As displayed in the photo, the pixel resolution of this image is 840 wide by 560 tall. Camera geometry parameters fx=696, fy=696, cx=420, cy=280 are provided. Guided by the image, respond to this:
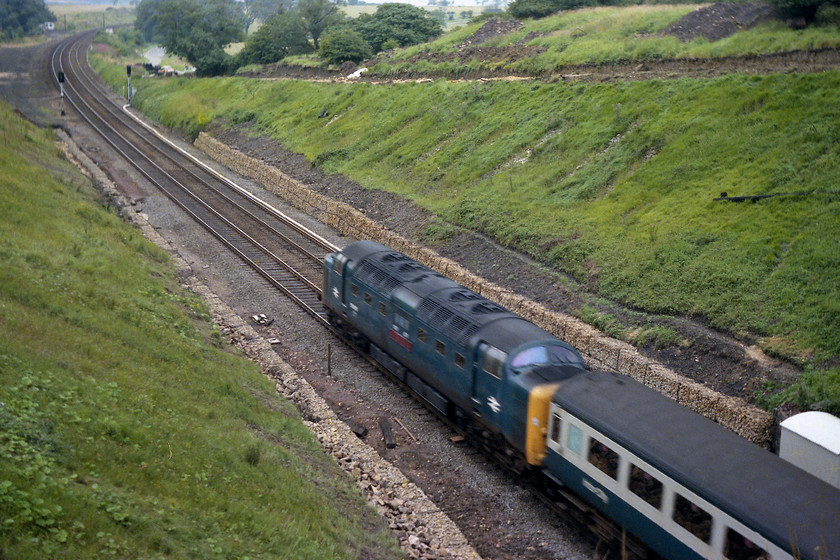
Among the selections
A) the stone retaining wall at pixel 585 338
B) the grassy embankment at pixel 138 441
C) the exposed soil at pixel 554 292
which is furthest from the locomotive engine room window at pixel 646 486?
the exposed soil at pixel 554 292

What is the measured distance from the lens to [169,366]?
15.9 meters

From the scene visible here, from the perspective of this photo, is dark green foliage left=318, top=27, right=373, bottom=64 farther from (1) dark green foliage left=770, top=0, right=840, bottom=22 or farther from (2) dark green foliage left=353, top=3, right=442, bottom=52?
(1) dark green foliage left=770, top=0, right=840, bottom=22

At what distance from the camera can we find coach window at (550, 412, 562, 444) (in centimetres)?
1328

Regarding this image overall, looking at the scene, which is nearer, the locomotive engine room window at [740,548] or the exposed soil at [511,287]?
the locomotive engine room window at [740,548]

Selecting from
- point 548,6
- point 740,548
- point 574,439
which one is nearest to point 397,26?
point 548,6

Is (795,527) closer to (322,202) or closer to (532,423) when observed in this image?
(532,423)

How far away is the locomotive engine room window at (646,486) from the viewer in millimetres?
11266

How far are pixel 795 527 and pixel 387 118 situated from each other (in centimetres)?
3832

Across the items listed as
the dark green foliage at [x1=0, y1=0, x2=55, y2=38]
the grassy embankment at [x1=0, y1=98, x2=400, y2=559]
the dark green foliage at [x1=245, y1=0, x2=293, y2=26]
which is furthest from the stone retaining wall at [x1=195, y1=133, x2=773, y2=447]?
the dark green foliage at [x1=245, y1=0, x2=293, y2=26]

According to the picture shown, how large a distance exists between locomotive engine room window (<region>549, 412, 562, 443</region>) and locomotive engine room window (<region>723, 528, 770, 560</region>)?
3.78 m

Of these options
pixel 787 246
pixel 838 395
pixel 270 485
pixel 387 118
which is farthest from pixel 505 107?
pixel 270 485

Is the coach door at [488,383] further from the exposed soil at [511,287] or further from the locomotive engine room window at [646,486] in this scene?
the locomotive engine room window at [646,486]

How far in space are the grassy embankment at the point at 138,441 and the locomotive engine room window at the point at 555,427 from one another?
143 inches

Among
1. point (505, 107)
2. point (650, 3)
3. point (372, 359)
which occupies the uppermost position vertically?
point (650, 3)
